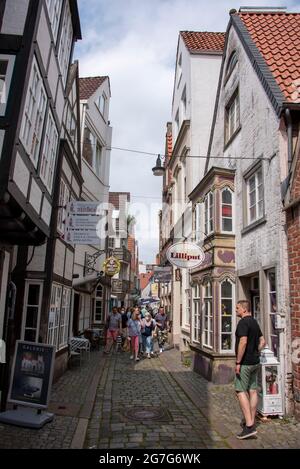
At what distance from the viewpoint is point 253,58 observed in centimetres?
1005

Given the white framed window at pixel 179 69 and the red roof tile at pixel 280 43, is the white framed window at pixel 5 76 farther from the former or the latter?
the white framed window at pixel 179 69

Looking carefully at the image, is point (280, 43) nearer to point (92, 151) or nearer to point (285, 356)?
point (285, 356)

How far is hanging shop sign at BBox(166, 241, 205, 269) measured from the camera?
10805 millimetres

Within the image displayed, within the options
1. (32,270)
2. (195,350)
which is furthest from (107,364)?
(32,270)

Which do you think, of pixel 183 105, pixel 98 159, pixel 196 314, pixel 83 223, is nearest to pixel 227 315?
pixel 196 314

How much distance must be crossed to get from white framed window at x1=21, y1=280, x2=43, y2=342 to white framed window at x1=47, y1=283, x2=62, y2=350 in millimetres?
412

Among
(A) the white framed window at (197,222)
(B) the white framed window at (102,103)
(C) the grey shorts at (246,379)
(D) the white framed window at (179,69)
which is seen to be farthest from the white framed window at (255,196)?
(D) the white framed window at (179,69)

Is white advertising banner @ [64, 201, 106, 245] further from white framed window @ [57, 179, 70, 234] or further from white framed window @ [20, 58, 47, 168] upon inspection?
white framed window @ [20, 58, 47, 168]

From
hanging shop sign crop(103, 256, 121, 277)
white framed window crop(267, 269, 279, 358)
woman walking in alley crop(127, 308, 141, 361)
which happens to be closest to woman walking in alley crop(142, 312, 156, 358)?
woman walking in alley crop(127, 308, 141, 361)

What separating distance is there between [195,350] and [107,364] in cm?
327

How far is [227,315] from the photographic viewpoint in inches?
428

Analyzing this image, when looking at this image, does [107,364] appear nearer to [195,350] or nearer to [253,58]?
[195,350]

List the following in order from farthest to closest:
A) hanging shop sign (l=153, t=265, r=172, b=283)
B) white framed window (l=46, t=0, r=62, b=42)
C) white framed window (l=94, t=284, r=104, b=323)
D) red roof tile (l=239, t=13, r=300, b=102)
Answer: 1. white framed window (l=94, t=284, r=104, b=323)
2. hanging shop sign (l=153, t=265, r=172, b=283)
3. red roof tile (l=239, t=13, r=300, b=102)
4. white framed window (l=46, t=0, r=62, b=42)

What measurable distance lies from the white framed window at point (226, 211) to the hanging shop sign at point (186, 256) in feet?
3.41
